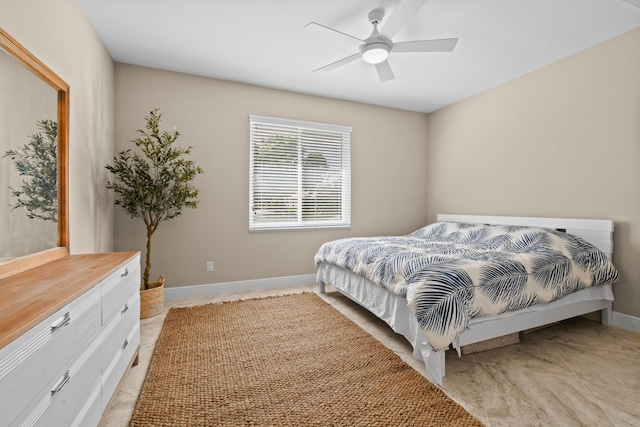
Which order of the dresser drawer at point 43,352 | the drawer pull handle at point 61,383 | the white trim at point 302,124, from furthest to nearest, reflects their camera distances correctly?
the white trim at point 302,124 < the drawer pull handle at point 61,383 < the dresser drawer at point 43,352

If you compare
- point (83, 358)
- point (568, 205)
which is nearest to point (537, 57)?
point (568, 205)

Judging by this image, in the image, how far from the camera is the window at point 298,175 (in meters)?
3.79

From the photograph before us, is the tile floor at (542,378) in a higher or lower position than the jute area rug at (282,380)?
lower

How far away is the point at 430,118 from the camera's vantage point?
482 centimetres

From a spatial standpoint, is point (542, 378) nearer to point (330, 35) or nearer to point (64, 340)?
point (64, 340)

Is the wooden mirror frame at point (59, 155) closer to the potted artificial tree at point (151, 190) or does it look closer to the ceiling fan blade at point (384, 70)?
the potted artificial tree at point (151, 190)

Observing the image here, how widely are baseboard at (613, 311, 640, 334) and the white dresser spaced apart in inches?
152

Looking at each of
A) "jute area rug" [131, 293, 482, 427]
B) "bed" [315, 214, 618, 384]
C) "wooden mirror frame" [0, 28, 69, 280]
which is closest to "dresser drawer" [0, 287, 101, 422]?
"wooden mirror frame" [0, 28, 69, 280]

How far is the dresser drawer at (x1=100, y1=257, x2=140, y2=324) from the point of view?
1.41m

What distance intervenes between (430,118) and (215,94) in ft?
10.7

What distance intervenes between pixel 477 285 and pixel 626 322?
73.8 inches

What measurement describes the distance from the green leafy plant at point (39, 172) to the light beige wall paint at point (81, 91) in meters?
0.29

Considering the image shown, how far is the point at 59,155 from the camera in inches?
73.5

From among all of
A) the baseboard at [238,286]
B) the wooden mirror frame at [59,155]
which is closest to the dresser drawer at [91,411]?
the wooden mirror frame at [59,155]
